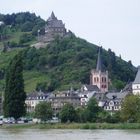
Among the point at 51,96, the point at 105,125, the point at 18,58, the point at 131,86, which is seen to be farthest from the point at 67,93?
the point at 105,125

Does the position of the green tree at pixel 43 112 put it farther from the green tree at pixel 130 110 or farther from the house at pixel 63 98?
the house at pixel 63 98

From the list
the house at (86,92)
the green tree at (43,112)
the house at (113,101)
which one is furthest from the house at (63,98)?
the green tree at (43,112)

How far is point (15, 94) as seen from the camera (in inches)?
4348

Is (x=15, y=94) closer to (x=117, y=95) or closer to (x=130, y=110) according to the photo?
(x=130, y=110)

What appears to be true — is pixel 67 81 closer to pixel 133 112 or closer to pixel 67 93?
pixel 67 93

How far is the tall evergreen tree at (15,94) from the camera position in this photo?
→ 110 metres

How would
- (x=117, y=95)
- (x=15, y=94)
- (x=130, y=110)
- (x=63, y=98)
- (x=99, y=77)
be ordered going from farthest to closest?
(x=99, y=77) → (x=63, y=98) → (x=117, y=95) → (x=15, y=94) → (x=130, y=110)

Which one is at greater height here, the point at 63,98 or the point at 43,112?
the point at 63,98

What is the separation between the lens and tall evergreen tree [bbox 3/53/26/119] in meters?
110

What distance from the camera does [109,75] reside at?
197250 millimetres

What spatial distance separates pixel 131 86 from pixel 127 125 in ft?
234

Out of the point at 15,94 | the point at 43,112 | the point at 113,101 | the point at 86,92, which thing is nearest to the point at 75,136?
the point at 15,94

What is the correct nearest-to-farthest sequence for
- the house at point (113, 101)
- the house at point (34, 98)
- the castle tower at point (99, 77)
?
the house at point (113, 101)
the house at point (34, 98)
the castle tower at point (99, 77)

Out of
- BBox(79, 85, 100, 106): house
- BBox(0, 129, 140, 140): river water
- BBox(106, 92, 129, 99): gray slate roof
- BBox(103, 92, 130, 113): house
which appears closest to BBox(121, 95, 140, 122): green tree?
BBox(0, 129, 140, 140): river water
